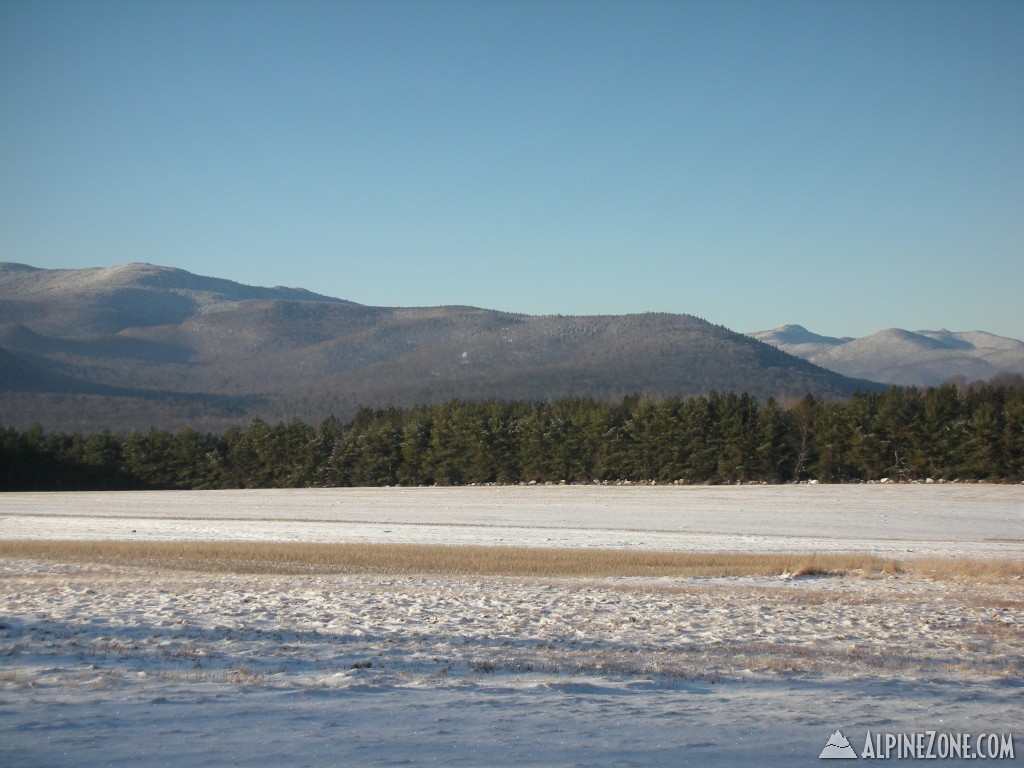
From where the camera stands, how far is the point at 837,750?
8.25 m

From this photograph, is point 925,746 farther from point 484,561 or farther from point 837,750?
point 484,561

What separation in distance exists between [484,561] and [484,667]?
14873 millimetres

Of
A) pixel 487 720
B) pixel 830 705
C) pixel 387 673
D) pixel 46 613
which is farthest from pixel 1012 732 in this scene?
pixel 46 613

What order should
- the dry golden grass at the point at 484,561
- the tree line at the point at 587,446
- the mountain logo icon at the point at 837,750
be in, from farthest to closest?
the tree line at the point at 587,446, the dry golden grass at the point at 484,561, the mountain logo icon at the point at 837,750

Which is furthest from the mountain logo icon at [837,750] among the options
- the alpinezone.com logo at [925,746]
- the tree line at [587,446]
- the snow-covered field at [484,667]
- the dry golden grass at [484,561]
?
the tree line at [587,446]

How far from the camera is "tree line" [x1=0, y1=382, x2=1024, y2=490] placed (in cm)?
6731

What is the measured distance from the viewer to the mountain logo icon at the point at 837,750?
318 inches

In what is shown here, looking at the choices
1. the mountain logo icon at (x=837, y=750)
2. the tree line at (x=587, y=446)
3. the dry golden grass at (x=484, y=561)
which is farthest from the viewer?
the tree line at (x=587, y=446)

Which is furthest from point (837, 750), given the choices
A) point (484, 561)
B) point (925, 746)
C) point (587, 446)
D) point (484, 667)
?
point (587, 446)

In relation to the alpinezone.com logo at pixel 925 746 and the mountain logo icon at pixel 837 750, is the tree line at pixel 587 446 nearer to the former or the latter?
the alpinezone.com logo at pixel 925 746

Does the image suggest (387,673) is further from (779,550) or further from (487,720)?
(779,550)

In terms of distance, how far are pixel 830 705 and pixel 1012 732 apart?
5.64 ft

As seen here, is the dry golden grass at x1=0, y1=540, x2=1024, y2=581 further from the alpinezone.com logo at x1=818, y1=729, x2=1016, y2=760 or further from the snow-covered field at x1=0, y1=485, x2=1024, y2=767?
the alpinezone.com logo at x1=818, y1=729, x2=1016, y2=760

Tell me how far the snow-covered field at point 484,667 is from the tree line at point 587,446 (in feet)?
162
